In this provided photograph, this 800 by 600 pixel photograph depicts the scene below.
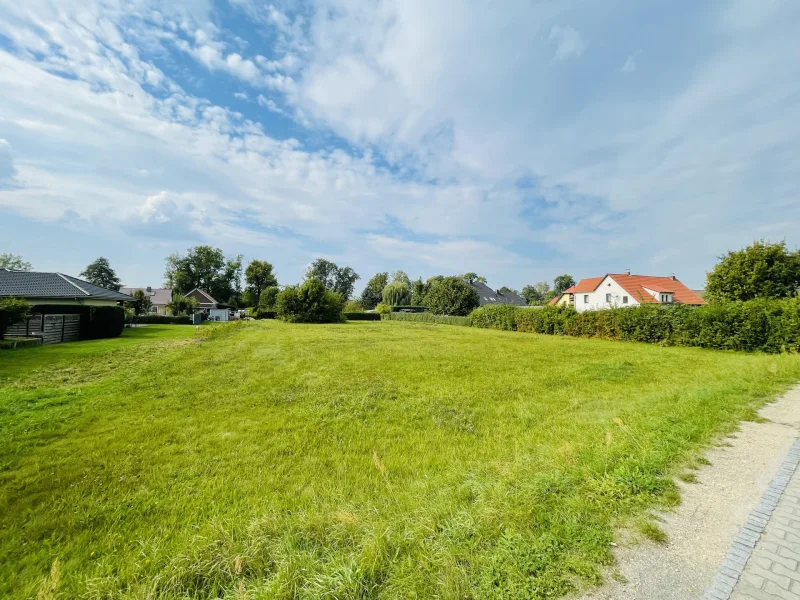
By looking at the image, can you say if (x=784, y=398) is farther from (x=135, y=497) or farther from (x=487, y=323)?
(x=487, y=323)

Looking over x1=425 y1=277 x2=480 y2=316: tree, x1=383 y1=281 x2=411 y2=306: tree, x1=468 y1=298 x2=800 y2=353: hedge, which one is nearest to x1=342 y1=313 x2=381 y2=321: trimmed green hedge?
x1=425 y1=277 x2=480 y2=316: tree

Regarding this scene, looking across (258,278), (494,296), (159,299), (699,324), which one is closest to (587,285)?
(494,296)

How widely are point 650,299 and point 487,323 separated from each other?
18.7m

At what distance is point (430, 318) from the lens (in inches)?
1601

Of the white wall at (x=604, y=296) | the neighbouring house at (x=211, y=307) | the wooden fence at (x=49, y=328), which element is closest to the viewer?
the wooden fence at (x=49, y=328)

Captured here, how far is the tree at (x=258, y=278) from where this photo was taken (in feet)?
195

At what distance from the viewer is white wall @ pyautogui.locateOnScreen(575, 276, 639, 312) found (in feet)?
118

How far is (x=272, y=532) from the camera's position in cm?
261

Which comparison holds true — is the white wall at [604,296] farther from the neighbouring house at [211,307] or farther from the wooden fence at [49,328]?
the neighbouring house at [211,307]

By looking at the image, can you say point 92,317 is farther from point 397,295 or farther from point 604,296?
point 604,296

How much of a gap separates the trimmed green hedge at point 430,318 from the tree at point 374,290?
80.0ft

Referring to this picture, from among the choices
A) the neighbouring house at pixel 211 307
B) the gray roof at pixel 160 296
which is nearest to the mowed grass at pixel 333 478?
the neighbouring house at pixel 211 307

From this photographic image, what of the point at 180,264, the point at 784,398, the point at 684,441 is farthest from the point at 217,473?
the point at 180,264

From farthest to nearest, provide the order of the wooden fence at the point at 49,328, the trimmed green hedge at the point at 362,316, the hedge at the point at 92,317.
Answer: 1. the trimmed green hedge at the point at 362,316
2. the hedge at the point at 92,317
3. the wooden fence at the point at 49,328
